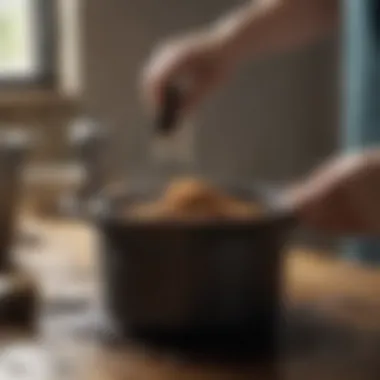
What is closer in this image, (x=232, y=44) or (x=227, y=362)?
(x=227, y=362)

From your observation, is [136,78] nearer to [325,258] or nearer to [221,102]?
[221,102]

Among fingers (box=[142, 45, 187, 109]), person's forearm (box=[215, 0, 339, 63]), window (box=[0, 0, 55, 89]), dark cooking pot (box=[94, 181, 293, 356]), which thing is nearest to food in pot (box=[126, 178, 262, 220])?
dark cooking pot (box=[94, 181, 293, 356])

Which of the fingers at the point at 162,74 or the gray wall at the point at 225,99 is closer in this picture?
the fingers at the point at 162,74

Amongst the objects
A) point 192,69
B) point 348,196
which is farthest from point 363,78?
point 348,196

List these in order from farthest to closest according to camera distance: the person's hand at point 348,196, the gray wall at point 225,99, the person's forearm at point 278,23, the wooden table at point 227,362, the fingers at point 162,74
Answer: the gray wall at point 225,99
the person's forearm at point 278,23
the fingers at point 162,74
the person's hand at point 348,196
the wooden table at point 227,362

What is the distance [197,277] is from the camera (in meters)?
0.98

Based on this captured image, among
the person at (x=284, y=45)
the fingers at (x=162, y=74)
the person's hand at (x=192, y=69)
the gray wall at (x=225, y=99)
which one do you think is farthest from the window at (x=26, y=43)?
the fingers at (x=162, y=74)

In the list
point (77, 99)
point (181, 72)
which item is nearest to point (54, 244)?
point (181, 72)

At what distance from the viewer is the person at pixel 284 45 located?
1.10 metres

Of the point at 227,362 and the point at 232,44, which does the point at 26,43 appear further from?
the point at 227,362

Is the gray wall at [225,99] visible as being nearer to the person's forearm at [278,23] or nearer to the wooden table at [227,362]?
the person's forearm at [278,23]

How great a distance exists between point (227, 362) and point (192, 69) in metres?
0.44

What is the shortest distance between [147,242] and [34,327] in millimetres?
146

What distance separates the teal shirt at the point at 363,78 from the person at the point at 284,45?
50 millimetres
